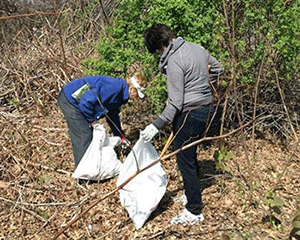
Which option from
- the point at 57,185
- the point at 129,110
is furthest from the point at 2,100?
the point at 57,185

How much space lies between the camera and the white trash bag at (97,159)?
4.14 metres

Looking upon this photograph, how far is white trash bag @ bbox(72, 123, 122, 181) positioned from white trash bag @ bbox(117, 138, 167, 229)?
45 centimetres

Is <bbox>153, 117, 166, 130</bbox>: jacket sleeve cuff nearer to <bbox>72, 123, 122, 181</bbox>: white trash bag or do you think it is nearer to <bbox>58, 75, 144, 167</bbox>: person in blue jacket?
<bbox>58, 75, 144, 167</bbox>: person in blue jacket

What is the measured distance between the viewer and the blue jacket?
4.00 m

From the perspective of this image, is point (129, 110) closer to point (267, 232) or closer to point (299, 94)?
point (299, 94)

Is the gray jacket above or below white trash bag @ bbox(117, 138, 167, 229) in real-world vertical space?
above

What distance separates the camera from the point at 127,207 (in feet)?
12.2

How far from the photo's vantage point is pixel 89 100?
397cm

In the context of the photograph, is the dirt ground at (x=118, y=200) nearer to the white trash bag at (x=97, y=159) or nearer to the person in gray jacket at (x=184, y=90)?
the white trash bag at (x=97, y=159)

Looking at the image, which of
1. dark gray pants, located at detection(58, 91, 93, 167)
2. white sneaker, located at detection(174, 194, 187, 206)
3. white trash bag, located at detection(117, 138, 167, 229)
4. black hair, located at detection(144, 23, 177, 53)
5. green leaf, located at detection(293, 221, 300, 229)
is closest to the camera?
green leaf, located at detection(293, 221, 300, 229)

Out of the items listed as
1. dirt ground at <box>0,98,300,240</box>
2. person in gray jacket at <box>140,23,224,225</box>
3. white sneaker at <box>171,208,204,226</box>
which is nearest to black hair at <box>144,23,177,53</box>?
person in gray jacket at <box>140,23,224,225</box>

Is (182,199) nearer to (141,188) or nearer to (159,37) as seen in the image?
(141,188)

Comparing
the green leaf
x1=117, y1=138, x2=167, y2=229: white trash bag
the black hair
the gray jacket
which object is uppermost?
the black hair

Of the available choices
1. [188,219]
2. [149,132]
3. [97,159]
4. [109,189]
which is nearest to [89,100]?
[97,159]
